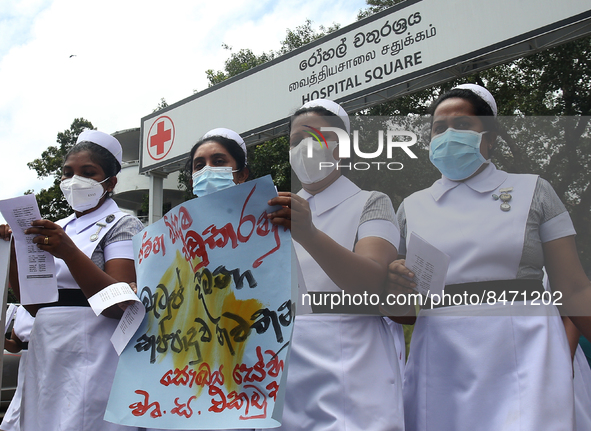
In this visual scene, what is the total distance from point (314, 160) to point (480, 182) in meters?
0.60

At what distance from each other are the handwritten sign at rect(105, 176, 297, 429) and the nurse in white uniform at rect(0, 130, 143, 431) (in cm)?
21

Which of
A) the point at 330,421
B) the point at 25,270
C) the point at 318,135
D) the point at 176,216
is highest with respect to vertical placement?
the point at 318,135

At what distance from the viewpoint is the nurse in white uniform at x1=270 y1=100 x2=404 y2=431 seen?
1.62 metres

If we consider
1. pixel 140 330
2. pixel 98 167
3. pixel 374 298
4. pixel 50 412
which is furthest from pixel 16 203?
pixel 374 298

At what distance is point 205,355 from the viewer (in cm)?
171

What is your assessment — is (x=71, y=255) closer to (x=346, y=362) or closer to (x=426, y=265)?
(x=346, y=362)

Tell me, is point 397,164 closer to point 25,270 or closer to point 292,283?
point 292,283

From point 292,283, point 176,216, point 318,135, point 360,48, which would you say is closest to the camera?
point 292,283

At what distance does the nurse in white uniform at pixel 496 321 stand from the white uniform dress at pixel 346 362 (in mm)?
146

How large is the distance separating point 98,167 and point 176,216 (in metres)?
0.71

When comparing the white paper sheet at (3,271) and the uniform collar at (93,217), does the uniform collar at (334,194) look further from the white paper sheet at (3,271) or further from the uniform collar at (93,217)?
the white paper sheet at (3,271)

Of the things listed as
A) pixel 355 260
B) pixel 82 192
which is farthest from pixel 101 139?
pixel 355 260

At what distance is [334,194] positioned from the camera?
1.96 m

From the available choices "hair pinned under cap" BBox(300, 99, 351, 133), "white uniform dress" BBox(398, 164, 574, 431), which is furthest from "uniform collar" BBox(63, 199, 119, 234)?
"white uniform dress" BBox(398, 164, 574, 431)
